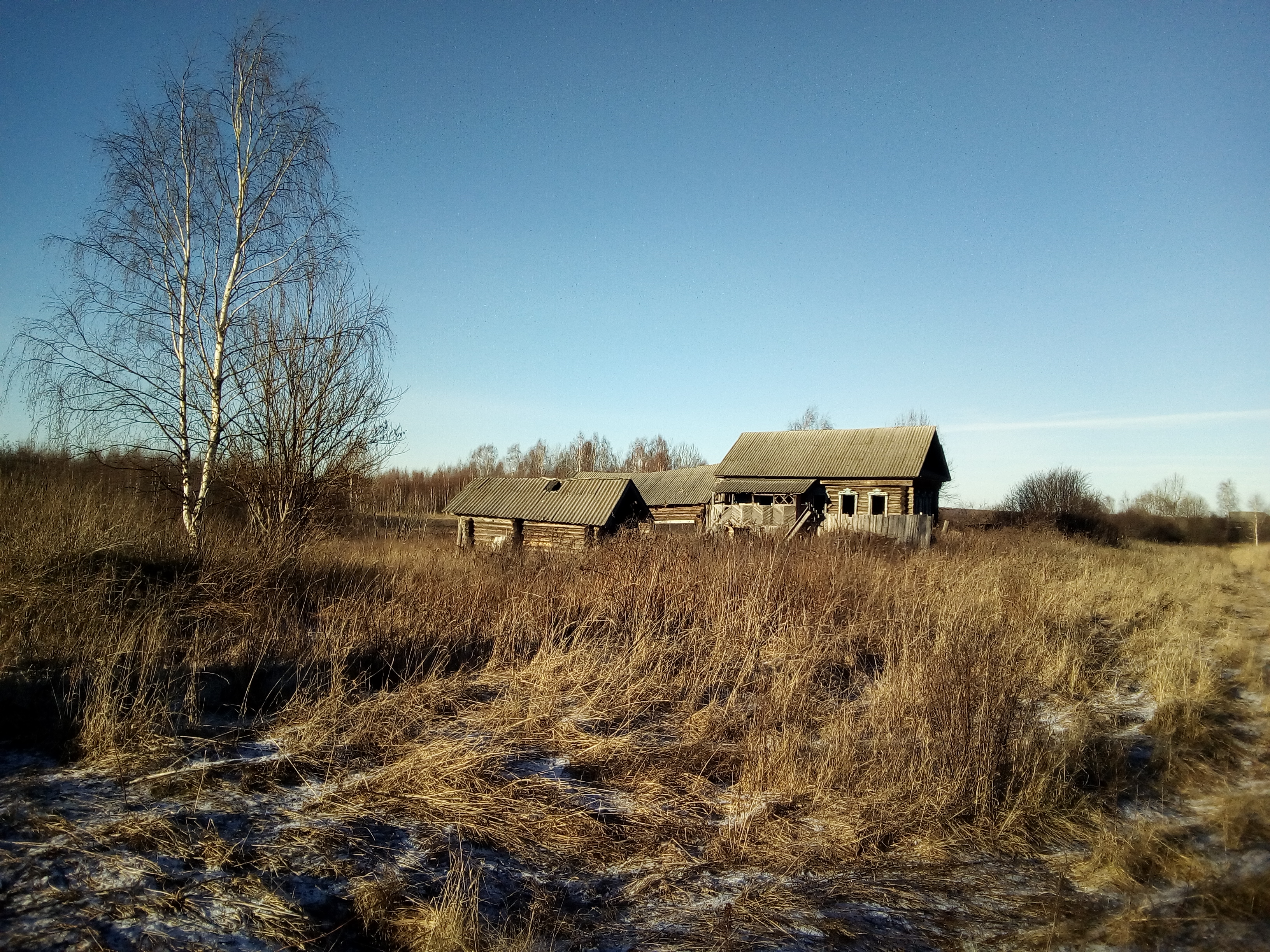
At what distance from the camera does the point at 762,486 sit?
1151 inches

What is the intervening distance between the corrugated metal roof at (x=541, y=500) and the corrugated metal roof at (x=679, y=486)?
9.13 m

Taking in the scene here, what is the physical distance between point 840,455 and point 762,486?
3558 mm

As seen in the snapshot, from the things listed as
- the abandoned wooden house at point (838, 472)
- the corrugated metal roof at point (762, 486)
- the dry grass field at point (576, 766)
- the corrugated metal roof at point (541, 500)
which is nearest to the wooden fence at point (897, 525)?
the abandoned wooden house at point (838, 472)

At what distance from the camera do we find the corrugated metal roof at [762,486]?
2828 centimetres

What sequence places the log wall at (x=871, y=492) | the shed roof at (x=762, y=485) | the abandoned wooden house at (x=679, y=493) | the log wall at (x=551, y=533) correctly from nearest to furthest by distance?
the log wall at (x=551, y=533)
the log wall at (x=871, y=492)
the shed roof at (x=762, y=485)
the abandoned wooden house at (x=679, y=493)

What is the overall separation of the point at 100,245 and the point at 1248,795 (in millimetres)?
12846

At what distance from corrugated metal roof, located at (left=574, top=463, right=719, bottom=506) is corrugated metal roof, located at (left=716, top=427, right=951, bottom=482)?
6.04 ft

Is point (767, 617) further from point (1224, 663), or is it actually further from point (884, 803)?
point (1224, 663)

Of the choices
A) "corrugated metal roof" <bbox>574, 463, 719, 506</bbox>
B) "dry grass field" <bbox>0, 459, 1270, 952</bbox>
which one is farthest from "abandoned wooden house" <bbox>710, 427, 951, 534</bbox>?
"dry grass field" <bbox>0, 459, 1270, 952</bbox>

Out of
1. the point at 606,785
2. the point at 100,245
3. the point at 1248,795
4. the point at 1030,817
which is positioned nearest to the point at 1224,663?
the point at 1248,795

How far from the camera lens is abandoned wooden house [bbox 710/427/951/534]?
27.6m

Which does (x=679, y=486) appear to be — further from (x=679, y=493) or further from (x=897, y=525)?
(x=897, y=525)

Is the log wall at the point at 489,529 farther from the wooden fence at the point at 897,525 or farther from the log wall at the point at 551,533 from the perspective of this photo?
the wooden fence at the point at 897,525

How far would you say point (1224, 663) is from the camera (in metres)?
7.74
